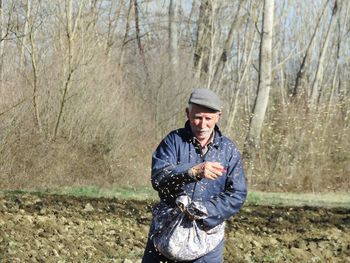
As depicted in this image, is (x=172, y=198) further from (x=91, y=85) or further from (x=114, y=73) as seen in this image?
(x=114, y=73)

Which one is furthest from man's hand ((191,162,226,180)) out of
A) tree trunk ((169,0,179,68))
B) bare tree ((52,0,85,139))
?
tree trunk ((169,0,179,68))

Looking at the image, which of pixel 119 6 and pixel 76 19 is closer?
pixel 76 19

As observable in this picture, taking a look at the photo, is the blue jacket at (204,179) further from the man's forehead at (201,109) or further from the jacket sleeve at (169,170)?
the man's forehead at (201,109)

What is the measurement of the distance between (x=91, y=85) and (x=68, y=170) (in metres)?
2.91

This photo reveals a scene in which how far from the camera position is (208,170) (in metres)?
4.15

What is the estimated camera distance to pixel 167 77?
91.3ft

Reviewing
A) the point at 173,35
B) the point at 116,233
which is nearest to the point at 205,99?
the point at 116,233

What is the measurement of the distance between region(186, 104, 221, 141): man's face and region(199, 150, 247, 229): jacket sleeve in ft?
0.84

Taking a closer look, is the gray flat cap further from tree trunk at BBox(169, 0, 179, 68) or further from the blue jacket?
tree trunk at BBox(169, 0, 179, 68)

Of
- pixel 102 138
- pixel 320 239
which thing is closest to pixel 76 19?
pixel 102 138

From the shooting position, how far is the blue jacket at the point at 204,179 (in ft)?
14.5

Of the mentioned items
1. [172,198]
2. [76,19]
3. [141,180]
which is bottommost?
[141,180]

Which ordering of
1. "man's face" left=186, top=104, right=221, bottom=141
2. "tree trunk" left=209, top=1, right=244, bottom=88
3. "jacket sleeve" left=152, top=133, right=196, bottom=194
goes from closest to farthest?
"jacket sleeve" left=152, top=133, right=196, bottom=194 → "man's face" left=186, top=104, right=221, bottom=141 → "tree trunk" left=209, top=1, right=244, bottom=88

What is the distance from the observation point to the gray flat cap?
173 inches
